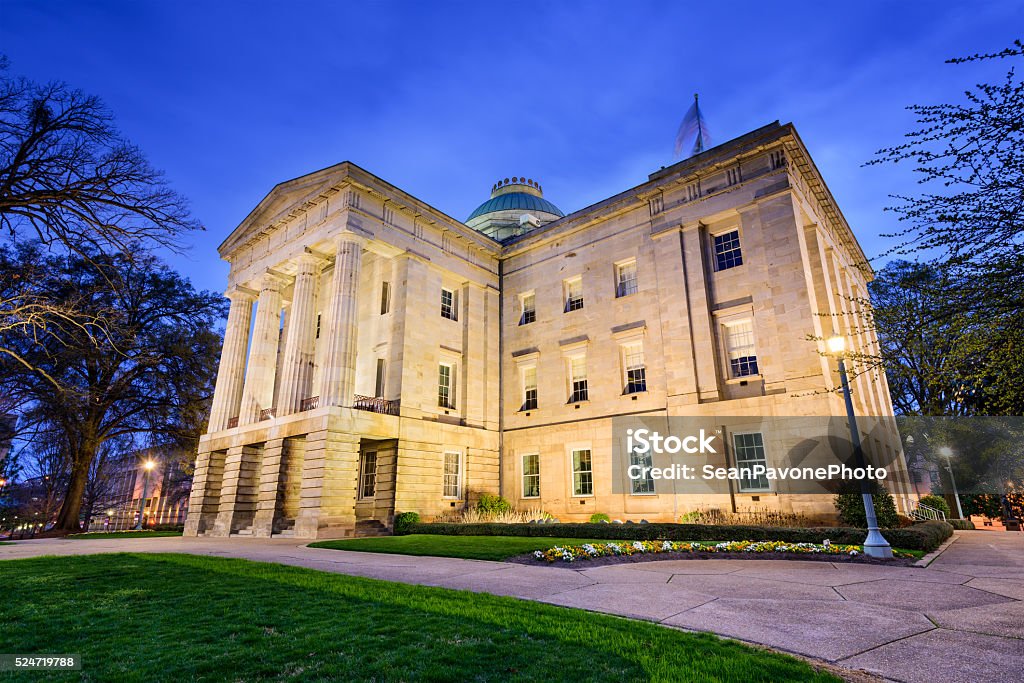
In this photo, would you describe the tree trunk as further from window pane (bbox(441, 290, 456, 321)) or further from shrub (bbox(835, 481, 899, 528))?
shrub (bbox(835, 481, 899, 528))

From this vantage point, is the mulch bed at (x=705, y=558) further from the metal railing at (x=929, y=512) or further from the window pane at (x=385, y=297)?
the metal railing at (x=929, y=512)

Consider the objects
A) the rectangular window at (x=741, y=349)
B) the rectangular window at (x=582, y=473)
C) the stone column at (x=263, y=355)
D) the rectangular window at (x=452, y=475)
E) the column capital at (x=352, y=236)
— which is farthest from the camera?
the stone column at (x=263, y=355)

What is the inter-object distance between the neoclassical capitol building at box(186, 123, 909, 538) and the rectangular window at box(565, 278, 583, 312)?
238 millimetres

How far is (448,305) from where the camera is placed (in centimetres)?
3155

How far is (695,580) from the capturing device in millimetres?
9758

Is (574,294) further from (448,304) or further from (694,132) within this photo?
(694,132)

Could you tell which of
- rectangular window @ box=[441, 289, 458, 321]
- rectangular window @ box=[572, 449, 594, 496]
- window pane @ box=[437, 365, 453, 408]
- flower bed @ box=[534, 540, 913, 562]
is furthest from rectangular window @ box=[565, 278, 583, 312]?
flower bed @ box=[534, 540, 913, 562]

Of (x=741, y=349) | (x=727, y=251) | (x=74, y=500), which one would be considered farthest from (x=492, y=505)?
(x=74, y=500)

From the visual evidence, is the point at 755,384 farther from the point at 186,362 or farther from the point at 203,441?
the point at 186,362

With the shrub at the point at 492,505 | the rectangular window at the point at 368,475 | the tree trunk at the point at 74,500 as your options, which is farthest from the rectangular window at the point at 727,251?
the tree trunk at the point at 74,500

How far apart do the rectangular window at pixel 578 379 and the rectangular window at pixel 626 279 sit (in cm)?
403

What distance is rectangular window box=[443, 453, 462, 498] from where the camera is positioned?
27.4 m

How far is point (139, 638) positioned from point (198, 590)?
305 cm

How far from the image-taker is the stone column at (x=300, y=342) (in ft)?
87.9
